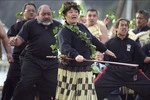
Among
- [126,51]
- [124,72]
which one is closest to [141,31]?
[126,51]

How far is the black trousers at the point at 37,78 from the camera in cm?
1073

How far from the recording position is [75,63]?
9453mm

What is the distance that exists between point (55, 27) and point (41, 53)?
67 centimetres

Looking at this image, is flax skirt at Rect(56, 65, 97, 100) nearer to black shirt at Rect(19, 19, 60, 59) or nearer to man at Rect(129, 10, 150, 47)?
black shirt at Rect(19, 19, 60, 59)

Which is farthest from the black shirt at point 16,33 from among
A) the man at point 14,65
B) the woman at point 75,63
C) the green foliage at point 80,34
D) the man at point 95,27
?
the green foliage at point 80,34

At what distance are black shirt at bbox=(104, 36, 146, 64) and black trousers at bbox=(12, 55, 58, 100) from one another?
1.10 meters

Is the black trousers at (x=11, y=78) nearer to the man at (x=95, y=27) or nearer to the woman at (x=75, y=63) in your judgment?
the man at (x=95, y=27)

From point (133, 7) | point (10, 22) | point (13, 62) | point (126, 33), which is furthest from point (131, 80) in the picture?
point (133, 7)

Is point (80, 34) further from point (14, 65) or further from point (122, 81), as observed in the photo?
point (14, 65)

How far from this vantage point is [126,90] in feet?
39.8

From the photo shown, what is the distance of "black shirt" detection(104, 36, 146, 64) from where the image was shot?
35.5 ft

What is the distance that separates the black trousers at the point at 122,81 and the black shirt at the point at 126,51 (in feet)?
0.64

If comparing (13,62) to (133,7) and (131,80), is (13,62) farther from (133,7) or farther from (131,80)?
(133,7)

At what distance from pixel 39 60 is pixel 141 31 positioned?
2547mm
